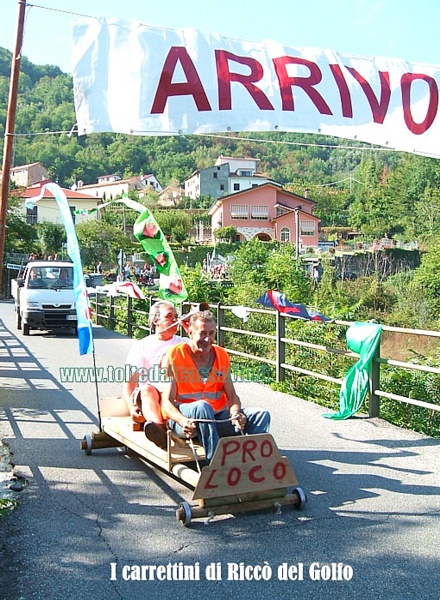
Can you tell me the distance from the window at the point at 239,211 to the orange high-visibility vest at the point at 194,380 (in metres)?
78.9

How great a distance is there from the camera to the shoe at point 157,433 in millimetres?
5738

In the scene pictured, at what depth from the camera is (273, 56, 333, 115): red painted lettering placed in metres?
5.70

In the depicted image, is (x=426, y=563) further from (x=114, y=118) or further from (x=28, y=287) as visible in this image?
(x=28, y=287)

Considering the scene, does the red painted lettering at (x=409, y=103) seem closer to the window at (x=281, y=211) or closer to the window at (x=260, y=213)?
the window at (x=281, y=211)

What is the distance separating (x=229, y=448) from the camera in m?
5.00

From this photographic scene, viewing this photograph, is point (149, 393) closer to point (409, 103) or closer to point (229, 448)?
point (229, 448)

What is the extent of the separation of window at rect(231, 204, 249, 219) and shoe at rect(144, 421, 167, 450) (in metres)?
79.2

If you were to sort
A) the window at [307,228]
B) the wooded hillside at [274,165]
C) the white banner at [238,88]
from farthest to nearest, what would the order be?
the wooded hillside at [274,165] < the window at [307,228] < the white banner at [238,88]

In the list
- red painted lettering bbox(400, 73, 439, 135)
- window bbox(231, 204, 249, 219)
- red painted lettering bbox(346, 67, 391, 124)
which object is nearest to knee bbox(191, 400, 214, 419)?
red painted lettering bbox(346, 67, 391, 124)

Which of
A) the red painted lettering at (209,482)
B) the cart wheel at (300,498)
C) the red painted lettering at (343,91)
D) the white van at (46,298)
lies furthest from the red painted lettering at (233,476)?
the white van at (46,298)

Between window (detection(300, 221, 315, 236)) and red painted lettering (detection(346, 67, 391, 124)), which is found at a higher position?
window (detection(300, 221, 315, 236))

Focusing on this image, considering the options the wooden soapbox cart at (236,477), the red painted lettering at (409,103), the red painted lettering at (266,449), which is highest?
the red painted lettering at (409,103)

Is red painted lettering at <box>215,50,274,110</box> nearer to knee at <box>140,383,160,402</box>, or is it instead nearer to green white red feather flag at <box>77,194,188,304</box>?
green white red feather flag at <box>77,194,188,304</box>

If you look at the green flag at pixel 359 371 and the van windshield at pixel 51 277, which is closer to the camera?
the green flag at pixel 359 371
